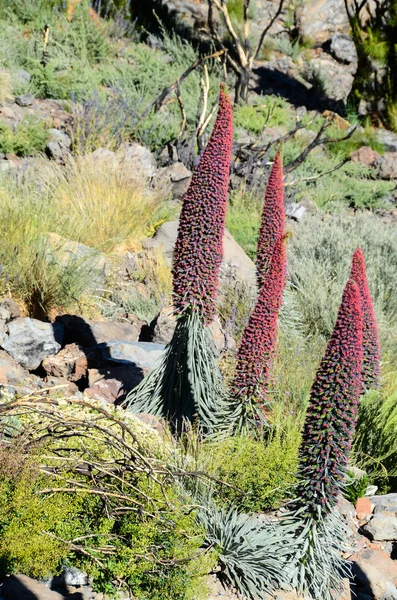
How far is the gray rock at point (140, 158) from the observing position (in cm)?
842

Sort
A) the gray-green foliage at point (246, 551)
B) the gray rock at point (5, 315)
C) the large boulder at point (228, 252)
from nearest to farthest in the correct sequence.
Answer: the gray-green foliage at point (246, 551)
the gray rock at point (5, 315)
the large boulder at point (228, 252)

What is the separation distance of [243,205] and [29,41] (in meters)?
5.24

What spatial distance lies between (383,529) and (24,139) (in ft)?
20.8

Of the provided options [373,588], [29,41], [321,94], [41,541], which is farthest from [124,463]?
[321,94]

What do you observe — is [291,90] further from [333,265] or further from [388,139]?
[333,265]

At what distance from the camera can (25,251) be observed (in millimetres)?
5516

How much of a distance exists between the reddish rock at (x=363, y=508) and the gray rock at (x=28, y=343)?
2.14m

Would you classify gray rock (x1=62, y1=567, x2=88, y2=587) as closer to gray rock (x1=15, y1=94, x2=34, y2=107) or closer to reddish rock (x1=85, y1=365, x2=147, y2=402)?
reddish rock (x1=85, y1=365, x2=147, y2=402)

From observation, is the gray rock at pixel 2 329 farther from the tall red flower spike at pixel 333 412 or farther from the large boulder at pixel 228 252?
the tall red flower spike at pixel 333 412

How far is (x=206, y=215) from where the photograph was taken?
360cm

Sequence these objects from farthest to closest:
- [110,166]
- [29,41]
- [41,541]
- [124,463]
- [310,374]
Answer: [29,41]
[110,166]
[310,374]
[124,463]
[41,541]

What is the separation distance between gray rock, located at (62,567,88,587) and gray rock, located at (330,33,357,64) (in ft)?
50.9

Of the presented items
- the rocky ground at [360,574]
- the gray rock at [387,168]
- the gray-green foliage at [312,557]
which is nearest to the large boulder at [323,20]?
the gray rock at [387,168]

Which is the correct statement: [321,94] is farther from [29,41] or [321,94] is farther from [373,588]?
[373,588]
